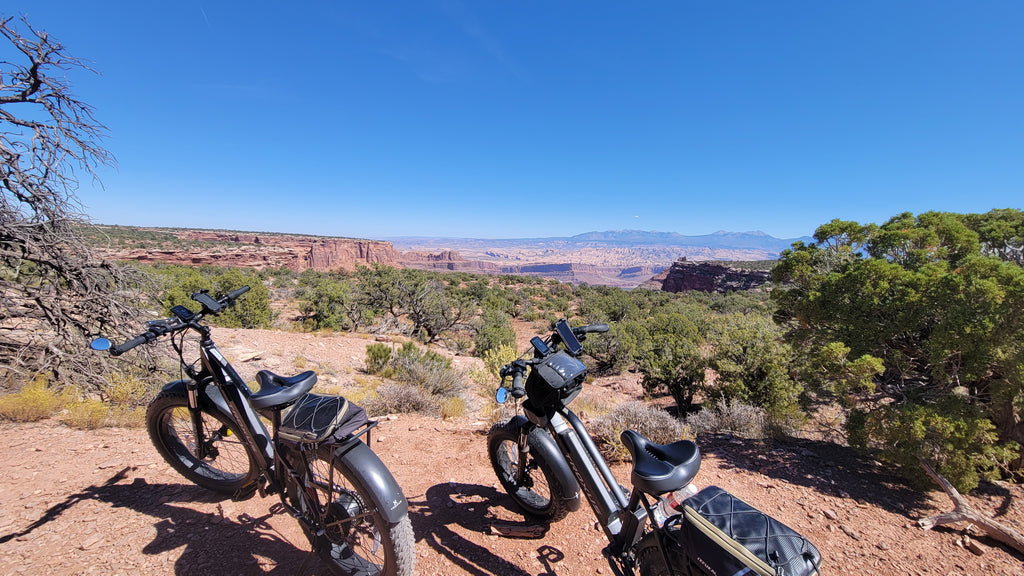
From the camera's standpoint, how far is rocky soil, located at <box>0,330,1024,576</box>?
252 centimetres

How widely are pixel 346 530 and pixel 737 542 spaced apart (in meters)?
2.13

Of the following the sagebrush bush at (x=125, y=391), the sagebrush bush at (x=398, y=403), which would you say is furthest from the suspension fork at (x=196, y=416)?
the sagebrush bush at (x=125, y=391)

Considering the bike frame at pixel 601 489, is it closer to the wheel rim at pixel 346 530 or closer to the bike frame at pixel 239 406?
the wheel rim at pixel 346 530

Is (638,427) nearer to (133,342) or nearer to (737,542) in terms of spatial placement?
(737,542)

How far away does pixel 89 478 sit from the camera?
3.17m

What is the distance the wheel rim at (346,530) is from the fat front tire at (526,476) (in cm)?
106

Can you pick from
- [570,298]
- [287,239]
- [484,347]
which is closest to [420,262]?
[287,239]

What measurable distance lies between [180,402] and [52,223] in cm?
387

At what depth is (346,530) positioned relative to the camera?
2311mm

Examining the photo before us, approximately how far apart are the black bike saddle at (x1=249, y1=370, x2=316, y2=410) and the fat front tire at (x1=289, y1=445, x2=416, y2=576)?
0.35 meters

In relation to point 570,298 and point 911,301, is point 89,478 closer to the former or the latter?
point 911,301

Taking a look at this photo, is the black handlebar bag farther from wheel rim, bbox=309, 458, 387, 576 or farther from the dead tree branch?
the dead tree branch

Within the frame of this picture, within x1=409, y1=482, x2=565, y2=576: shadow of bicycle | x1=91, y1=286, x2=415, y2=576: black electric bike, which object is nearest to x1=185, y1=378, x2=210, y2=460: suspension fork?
x1=91, y1=286, x2=415, y2=576: black electric bike

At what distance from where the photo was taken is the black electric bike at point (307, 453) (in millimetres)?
2047
